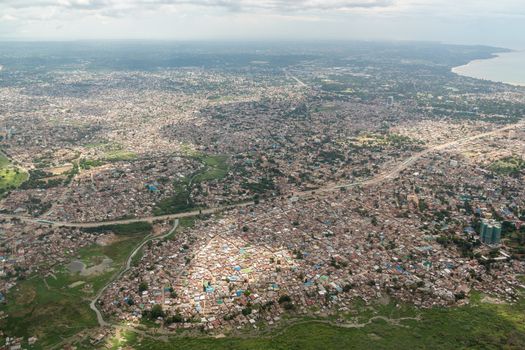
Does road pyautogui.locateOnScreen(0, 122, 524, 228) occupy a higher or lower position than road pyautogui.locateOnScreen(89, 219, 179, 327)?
higher

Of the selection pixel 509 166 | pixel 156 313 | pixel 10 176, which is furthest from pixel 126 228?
pixel 509 166

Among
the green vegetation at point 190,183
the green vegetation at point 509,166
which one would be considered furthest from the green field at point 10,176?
the green vegetation at point 509,166

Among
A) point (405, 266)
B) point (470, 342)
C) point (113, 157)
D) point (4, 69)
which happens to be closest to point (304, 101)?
point (113, 157)

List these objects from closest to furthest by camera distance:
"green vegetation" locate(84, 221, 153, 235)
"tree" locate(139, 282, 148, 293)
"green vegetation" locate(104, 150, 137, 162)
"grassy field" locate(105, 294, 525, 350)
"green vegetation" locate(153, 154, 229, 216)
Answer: "grassy field" locate(105, 294, 525, 350) < "tree" locate(139, 282, 148, 293) < "green vegetation" locate(84, 221, 153, 235) < "green vegetation" locate(153, 154, 229, 216) < "green vegetation" locate(104, 150, 137, 162)

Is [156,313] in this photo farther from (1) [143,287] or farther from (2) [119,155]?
(2) [119,155]

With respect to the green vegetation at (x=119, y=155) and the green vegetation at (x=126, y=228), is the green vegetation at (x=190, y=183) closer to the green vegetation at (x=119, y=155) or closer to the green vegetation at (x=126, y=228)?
the green vegetation at (x=126, y=228)

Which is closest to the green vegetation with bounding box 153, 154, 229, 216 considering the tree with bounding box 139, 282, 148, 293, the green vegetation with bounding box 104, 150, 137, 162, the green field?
the green vegetation with bounding box 104, 150, 137, 162

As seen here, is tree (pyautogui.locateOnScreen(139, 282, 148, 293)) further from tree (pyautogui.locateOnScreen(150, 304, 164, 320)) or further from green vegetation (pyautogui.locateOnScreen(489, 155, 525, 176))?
green vegetation (pyautogui.locateOnScreen(489, 155, 525, 176))
